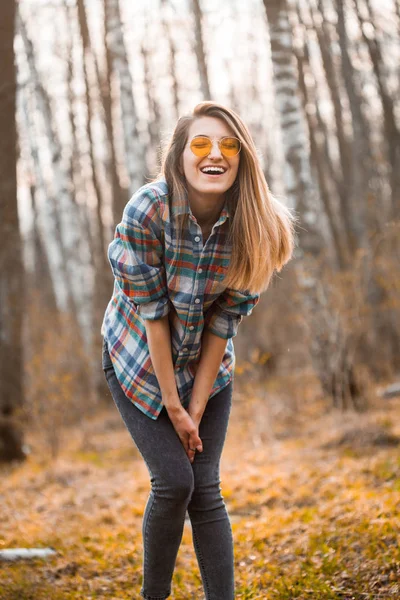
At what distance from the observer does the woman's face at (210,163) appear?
2.59m

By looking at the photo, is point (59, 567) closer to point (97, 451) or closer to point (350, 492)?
point (350, 492)

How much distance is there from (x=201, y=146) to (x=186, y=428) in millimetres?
1113

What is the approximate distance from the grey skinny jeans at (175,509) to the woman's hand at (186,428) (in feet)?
0.10

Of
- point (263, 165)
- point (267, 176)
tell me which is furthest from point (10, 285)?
point (267, 176)

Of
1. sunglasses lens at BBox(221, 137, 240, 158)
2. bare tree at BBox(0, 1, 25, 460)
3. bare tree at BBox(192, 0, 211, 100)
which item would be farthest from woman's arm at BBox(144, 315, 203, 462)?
bare tree at BBox(192, 0, 211, 100)

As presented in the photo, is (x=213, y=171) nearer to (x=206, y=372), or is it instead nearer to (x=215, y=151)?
(x=215, y=151)

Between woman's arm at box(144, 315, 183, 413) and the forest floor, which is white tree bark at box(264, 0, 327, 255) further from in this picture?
woman's arm at box(144, 315, 183, 413)

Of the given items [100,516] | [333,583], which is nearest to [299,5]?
[100,516]

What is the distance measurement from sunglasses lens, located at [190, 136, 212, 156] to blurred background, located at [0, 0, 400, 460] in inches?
11.6

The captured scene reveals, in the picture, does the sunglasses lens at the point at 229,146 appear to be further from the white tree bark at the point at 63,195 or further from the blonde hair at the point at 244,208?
the white tree bark at the point at 63,195

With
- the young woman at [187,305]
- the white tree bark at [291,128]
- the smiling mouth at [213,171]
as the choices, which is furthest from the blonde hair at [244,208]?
the white tree bark at [291,128]

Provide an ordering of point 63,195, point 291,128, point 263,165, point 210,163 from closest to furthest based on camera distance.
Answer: point 210,163
point 263,165
point 291,128
point 63,195

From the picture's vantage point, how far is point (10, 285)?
23.2ft

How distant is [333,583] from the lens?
9.78 feet
